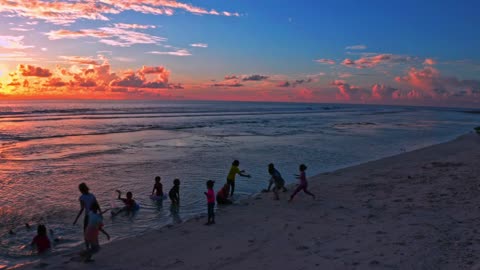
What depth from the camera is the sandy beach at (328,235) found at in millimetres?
7703

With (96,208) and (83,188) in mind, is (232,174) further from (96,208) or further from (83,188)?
(83,188)

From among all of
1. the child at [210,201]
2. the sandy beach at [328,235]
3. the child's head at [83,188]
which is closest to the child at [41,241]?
the sandy beach at [328,235]

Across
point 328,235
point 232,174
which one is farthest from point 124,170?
point 328,235

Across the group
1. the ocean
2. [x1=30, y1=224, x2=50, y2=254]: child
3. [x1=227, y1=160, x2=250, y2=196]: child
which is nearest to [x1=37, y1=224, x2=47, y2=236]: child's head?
[x1=30, y1=224, x2=50, y2=254]: child

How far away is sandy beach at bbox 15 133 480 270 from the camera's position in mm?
7703

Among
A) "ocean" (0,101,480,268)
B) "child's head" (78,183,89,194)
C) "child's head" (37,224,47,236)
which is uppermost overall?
"child's head" (78,183,89,194)

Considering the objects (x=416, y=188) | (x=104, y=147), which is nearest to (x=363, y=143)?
(x=416, y=188)

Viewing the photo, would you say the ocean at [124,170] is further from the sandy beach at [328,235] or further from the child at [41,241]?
the sandy beach at [328,235]

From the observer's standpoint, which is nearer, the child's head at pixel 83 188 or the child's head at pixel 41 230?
the child's head at pixel 83 188

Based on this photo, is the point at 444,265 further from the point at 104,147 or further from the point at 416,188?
the point at 104,147

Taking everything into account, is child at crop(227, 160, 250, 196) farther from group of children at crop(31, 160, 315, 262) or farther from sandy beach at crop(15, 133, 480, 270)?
sandy beach at crop(15, 133, 480, 270)

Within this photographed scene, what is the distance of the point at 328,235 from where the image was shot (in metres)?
9.38

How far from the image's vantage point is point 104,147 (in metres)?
28.8

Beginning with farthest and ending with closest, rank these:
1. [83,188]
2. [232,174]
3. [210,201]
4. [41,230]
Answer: [232,174] < [210,201] < [41,230] < [83,188]
